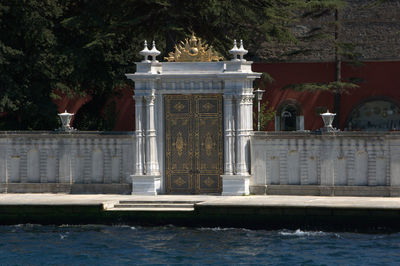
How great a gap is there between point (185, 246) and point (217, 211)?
1.81 metres

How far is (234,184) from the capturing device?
78.6 ft

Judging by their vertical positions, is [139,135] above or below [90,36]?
below

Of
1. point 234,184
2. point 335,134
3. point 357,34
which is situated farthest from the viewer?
point 357,34

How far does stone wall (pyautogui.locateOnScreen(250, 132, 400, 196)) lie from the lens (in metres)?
23.2

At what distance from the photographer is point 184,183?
2456cm

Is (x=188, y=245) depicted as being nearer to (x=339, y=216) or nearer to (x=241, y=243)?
(x=241, y=243)

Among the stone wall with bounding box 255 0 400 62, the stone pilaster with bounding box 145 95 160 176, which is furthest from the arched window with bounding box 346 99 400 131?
the stone pilaster with bounding box 145 95 160 176

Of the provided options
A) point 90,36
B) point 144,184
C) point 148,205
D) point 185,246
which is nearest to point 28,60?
point 90,36

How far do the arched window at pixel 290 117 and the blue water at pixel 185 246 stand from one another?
22123mm

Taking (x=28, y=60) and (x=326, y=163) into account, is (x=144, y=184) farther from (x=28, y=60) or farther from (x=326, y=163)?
(x=28, y=60)

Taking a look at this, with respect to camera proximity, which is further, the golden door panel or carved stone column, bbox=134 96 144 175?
the golden door panel

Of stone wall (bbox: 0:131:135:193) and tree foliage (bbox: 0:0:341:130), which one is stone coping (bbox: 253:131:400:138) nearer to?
stone wall (bbox: 0:131:135:193)

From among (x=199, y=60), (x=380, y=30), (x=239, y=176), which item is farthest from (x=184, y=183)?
(x=380, y=30)

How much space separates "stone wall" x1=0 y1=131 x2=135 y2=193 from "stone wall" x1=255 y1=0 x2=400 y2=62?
63.2ft
